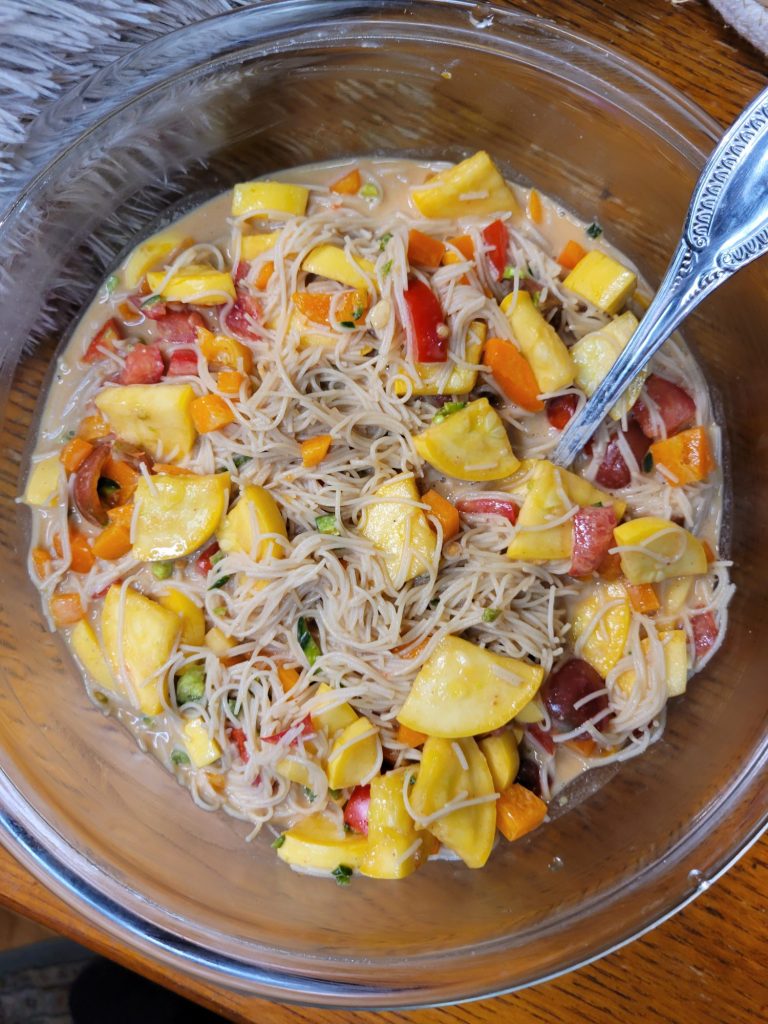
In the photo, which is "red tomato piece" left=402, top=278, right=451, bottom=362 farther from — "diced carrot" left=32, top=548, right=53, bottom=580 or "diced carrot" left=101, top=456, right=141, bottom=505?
"diced carrot" left=32, top=548, right=53, bottom=580

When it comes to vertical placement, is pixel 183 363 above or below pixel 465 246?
below

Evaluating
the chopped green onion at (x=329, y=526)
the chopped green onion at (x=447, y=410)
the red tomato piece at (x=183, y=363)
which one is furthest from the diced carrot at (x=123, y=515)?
the chopped green onion at (x=447, y=410)

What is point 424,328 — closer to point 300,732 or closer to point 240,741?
point 300,732

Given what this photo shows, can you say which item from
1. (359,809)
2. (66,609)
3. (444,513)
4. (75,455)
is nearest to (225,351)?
(75,455)

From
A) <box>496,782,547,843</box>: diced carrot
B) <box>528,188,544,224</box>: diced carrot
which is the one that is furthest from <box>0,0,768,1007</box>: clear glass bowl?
<box>496,782,547,843</box>: diced carrot


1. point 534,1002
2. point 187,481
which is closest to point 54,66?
point 187,481

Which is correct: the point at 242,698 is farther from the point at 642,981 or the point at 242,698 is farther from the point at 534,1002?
the point at 642,981
